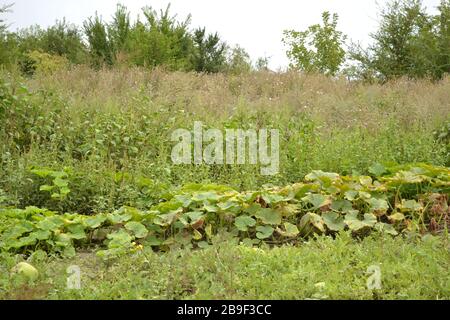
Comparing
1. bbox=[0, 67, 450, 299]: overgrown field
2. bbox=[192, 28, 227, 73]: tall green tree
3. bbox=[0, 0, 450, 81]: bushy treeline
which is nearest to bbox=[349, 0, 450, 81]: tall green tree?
bbox=[0, 0, 450, 81]: bushy treeline

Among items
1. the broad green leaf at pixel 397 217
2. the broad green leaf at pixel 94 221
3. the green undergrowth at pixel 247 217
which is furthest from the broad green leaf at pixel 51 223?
the broad green leaf at pixel 397 217

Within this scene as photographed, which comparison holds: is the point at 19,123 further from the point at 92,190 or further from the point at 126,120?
the point at 92,190

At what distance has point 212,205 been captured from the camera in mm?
4398

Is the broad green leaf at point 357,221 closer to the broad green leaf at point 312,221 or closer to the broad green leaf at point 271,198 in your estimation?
the broad green leaf at point 312,221

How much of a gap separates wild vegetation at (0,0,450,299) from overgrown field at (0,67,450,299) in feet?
0.05

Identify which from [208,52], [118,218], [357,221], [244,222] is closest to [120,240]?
[118,218]

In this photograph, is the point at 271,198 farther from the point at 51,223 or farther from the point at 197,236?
the point at 51,223

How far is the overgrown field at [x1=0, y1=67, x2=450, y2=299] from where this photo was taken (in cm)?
323

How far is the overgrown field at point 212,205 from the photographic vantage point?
323cm

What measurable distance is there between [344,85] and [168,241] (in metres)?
9.30

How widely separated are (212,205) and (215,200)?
6 centimetres

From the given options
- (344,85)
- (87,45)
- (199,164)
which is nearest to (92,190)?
(199,164)

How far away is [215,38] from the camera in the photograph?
69.3 ft
